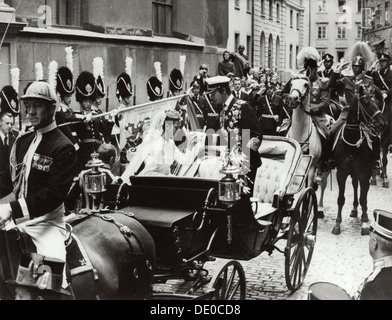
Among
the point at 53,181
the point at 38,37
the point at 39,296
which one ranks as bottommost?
the point at 39,296

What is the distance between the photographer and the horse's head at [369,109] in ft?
30.9

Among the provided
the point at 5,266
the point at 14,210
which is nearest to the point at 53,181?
the point at 14,210

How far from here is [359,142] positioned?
9.66m

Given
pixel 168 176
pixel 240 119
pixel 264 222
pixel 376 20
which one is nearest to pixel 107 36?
pixel 240 119

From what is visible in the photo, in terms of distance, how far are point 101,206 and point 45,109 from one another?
184 cm

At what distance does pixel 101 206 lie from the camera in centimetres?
565

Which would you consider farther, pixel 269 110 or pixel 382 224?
pixel 269 110

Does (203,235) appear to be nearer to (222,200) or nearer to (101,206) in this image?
(222,200)

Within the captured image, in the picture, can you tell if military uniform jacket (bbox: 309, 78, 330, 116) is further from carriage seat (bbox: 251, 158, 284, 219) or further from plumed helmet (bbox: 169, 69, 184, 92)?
plumed helmet (bbox: 169, 69, 184, 92)

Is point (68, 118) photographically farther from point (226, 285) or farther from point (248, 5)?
point (248, 5)

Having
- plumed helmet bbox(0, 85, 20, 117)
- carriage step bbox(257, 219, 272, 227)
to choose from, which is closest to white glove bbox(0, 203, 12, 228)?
carriage step bbox(257, 219, 272, 227)

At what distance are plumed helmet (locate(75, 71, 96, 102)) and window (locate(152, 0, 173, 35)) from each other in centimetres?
551

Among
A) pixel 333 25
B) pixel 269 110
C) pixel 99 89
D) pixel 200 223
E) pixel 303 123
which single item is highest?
pixel 333 25

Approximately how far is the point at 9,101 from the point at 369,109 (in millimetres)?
5274
